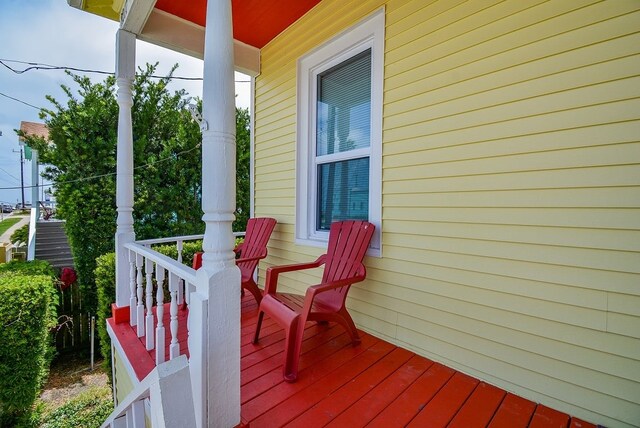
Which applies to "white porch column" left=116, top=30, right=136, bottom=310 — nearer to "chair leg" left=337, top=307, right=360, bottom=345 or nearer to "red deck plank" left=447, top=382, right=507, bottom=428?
"chair leg" left=337, top=307, right=360, bottom=345

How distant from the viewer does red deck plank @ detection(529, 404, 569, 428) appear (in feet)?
4.74

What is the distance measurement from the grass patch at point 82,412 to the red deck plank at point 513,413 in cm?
414

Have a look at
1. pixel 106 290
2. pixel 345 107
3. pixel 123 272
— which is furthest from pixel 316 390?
pixel 106 290

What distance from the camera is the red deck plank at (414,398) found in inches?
57.2

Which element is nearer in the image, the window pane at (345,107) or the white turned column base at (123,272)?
the window pane at (345,107)

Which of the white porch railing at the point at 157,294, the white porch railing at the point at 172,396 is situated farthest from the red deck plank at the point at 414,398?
the white porch railing at the point at 157,294

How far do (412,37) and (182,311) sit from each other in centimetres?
323

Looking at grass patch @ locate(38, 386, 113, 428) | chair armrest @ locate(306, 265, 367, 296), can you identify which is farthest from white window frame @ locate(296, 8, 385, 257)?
grass patch @ locate(38, 386, 113, 428)

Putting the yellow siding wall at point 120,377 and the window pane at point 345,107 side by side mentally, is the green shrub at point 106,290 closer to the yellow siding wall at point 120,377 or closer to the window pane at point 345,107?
the yellow siding wall at point 120,377

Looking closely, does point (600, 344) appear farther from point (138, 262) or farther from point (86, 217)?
point (86, 217)

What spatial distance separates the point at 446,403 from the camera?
1.60m

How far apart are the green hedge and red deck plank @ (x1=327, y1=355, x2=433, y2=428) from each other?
145 inches

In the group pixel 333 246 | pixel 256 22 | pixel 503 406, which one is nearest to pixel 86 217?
pixel 256 22

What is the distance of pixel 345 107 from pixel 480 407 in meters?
2.45
